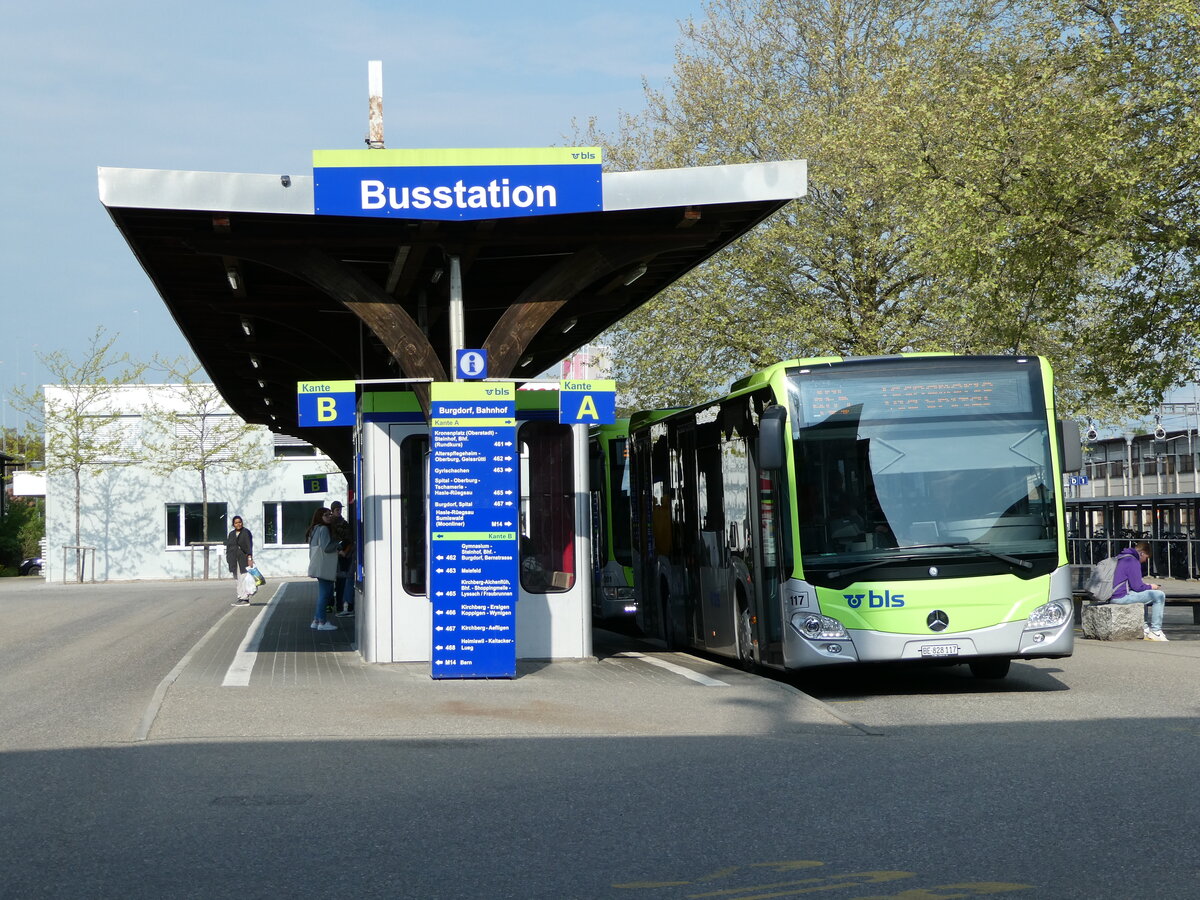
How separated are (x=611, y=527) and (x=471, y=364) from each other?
377 inches

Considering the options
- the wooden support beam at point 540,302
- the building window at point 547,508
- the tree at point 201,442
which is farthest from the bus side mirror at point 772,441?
the tree at point 201,442

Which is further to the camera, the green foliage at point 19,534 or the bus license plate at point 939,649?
the green foliage at point 19,534

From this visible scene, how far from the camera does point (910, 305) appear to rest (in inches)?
1126

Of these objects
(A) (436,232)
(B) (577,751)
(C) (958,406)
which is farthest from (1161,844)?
(A) (436,232)

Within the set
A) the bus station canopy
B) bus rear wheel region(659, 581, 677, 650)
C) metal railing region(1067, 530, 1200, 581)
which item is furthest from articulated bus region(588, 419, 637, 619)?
metal railing region(1067, 530, 1200, 581)

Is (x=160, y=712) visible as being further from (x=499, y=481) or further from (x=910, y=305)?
(x=910, y=305)

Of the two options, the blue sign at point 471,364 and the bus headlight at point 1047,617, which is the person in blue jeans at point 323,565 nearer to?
the blue sign at point 471,364

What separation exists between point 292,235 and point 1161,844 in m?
8.76

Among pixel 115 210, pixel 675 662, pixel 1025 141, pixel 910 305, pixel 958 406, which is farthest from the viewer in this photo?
pixel 910 305

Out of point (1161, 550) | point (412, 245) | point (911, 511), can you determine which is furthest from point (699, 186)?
point (1161, 550)

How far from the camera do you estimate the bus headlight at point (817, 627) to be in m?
12.2

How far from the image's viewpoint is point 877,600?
12.1 meters

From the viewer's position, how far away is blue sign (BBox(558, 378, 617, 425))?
1330 centimetres

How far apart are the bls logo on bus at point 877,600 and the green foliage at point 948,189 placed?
8320 millimetres
